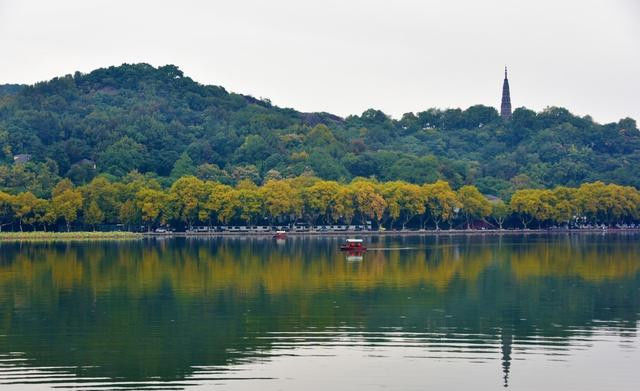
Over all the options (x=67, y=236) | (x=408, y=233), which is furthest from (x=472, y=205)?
(x=67, y=236)

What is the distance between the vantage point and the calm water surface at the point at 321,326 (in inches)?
1123

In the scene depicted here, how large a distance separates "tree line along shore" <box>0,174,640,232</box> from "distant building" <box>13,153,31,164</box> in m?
21.8

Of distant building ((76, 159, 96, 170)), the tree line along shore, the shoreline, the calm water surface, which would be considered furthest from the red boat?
distant building ((76, 159, 96, 170))

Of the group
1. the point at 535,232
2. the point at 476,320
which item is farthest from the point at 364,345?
the point at 535,232

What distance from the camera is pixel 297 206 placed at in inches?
5266

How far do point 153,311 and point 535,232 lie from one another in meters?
103

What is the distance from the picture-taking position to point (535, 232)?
138875 millimetres

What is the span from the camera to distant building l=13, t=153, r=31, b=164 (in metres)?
163

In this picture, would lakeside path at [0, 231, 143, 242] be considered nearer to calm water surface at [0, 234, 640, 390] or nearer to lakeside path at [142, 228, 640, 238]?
lakeside path at [142, 228, 640, 238]

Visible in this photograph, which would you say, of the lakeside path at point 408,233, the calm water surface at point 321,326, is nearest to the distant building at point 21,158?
the lakeside path at point 408,233

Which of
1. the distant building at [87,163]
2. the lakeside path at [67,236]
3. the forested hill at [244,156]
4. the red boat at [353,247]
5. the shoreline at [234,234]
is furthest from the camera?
the forested hill at [244,156]

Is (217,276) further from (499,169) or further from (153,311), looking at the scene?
(499,169)

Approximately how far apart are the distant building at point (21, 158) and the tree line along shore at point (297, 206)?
21790 mm

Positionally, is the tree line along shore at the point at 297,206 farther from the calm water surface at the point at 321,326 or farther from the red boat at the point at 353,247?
the calm water surface at the point at 321,326
